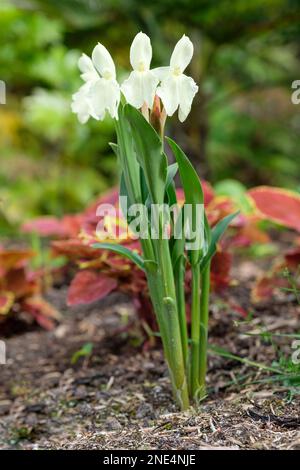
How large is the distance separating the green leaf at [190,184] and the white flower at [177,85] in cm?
9

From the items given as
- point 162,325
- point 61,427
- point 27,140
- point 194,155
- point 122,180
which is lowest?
point 61,427

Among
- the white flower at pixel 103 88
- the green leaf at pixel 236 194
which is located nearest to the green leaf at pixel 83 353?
the white flower at pixel 103 88

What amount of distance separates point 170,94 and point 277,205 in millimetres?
892

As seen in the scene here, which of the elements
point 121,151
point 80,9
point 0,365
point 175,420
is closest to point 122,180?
point 121,151

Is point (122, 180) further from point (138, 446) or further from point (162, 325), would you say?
point (138, 446)

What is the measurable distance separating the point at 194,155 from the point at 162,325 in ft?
7.82

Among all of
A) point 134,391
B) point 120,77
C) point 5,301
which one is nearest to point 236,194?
point 5,301

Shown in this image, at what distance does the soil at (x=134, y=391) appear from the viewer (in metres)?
1.34

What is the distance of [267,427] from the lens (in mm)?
1324

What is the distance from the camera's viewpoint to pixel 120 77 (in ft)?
15.9

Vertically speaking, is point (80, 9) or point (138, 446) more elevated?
point (80, 9)

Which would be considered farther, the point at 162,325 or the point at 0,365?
the point at 0,365

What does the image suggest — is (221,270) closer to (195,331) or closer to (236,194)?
(195,331)

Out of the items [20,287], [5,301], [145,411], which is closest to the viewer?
[145,411]
